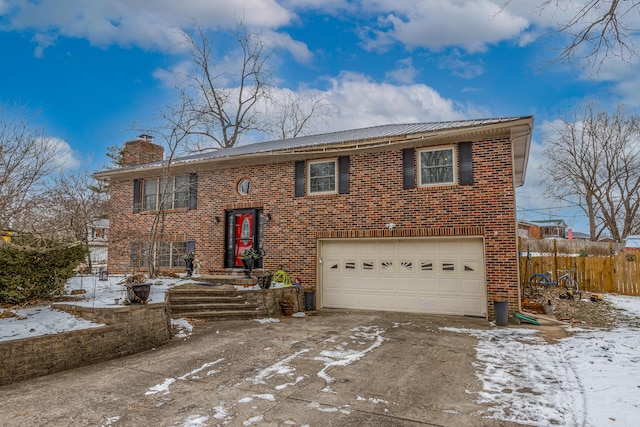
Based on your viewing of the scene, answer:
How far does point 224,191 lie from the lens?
12430 millimetres

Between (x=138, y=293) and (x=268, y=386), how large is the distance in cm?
367

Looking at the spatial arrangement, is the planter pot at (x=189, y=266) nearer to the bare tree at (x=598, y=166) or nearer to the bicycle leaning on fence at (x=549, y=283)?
the bicycle leaning on fence at (x=549, y=283)

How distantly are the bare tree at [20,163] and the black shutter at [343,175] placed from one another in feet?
22.4

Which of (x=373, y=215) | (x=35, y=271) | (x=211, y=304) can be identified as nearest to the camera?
(x=35, y=271)

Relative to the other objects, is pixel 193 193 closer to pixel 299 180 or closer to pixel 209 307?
pixel 299 180

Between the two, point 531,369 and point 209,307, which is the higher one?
point 209,307

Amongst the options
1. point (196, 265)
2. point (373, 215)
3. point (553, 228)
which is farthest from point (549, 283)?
point (553, 228)

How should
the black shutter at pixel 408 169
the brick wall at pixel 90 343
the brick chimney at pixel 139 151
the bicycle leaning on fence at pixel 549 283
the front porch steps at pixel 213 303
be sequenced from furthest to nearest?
the brick chimney at pixel 139 151 → the bicycle leaning on fence at pixel 549 283 → the black shutter at pixel 408 169 → the front porch steps at pixel 213 303 → the brick wall at pixel 90 343

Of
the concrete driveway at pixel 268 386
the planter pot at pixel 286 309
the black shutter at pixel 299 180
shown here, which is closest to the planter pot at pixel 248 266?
the planter pot at pixel 286 309

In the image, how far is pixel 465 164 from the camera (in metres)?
9.38

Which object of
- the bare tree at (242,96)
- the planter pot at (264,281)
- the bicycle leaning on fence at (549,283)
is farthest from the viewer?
the bare tree at (242,96)

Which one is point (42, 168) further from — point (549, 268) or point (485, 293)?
point (549, 268)

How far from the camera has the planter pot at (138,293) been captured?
6.78 m

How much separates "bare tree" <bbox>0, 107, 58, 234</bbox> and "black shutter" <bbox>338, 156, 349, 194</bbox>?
22.4 ft
